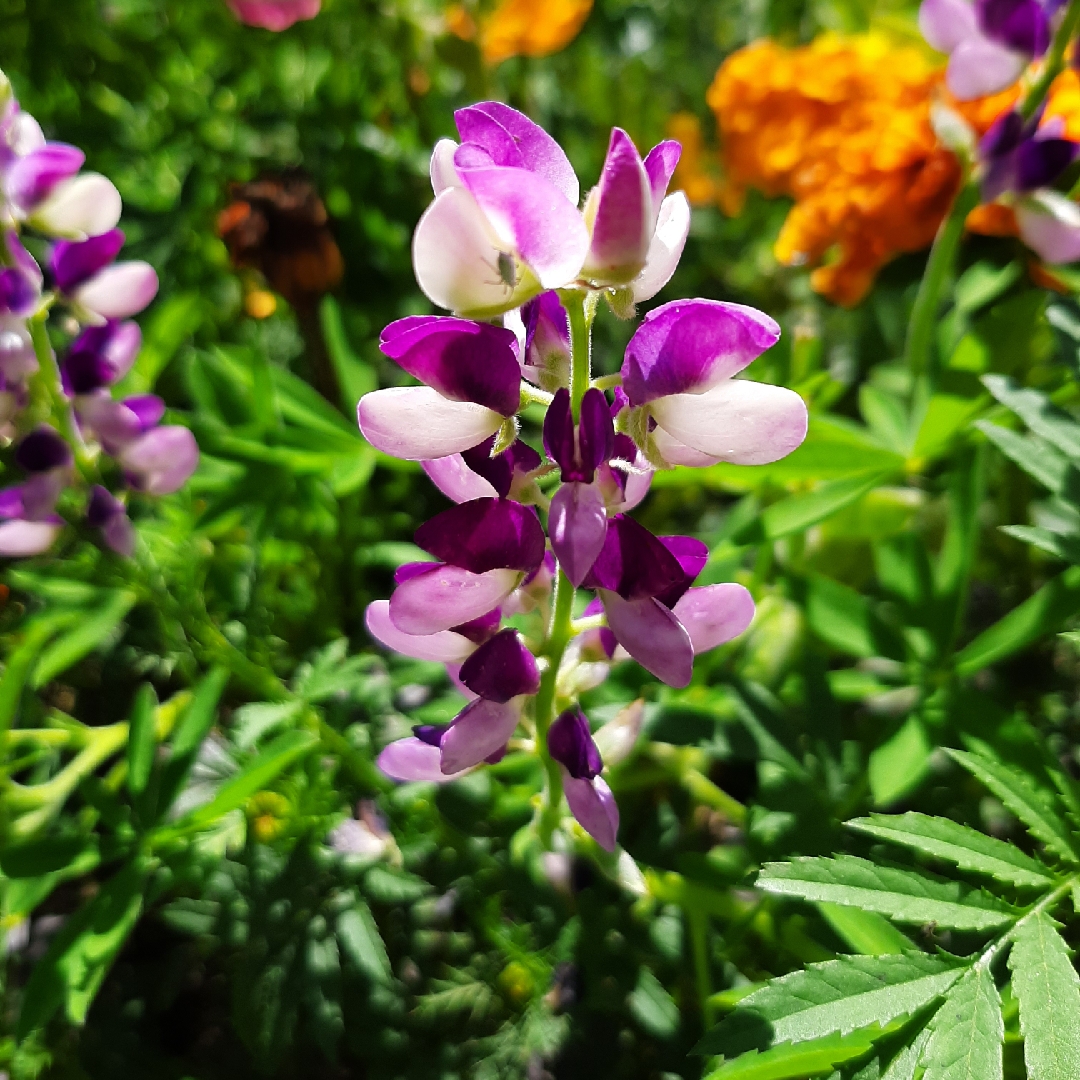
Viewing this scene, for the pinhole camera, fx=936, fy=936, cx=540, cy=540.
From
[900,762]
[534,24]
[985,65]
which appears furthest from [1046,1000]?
[534,24]

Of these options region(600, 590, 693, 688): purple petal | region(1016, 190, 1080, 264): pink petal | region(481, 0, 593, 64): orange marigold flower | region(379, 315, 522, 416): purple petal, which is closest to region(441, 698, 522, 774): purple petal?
region(600, 590, 693, 688): purple petal

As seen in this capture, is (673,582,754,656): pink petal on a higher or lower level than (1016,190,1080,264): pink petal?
lower

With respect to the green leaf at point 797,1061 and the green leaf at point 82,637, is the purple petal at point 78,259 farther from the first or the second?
the green leaf at point 797,1061

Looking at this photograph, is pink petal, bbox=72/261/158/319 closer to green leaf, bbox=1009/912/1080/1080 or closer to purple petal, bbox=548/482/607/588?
purple petal, bbox=548/482/607/588

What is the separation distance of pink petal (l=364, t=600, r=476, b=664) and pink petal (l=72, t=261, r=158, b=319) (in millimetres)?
585

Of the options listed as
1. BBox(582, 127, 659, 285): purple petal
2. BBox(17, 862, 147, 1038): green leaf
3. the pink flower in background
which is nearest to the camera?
BBox(582, 127, 659, 285): purple petal

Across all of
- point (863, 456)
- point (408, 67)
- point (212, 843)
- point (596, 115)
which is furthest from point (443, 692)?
point (596, 115)

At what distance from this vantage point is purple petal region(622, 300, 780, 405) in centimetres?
56

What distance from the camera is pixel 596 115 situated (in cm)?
208

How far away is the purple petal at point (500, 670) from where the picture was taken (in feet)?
2.18

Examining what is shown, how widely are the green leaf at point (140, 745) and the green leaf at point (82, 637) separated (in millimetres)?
181

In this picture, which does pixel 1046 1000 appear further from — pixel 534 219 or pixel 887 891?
pixel 534 219

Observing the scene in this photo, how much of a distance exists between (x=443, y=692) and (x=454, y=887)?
0.75ft

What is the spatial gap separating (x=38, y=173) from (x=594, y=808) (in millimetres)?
830
